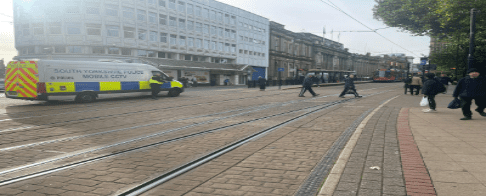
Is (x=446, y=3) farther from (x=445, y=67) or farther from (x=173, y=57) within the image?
(x=173, y=57)

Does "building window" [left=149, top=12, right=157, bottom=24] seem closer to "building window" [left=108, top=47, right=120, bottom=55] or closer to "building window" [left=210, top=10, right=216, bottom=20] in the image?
"building window" [left=108, top=47, right=120, bottom=55]

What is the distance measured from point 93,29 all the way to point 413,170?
36.7m

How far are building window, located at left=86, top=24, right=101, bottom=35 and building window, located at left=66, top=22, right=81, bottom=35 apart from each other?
0.83 meters

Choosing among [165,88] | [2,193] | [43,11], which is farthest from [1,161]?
[43,11]

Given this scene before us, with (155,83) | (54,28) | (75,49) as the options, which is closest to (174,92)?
(155,83)

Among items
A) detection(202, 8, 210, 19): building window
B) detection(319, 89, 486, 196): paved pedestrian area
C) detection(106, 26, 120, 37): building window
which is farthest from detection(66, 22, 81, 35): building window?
detection(319, 89, 486, 196): paved pedestrian area

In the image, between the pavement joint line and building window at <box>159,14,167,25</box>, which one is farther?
building window at <box>159,14,167,25</box>

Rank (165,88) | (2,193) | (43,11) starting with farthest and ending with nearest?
(43,11), (165,88), (2,193)

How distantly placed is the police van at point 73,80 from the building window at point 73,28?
20.6 metres

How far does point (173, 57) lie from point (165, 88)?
25.6 metres

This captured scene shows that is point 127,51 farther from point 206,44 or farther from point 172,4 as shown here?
point 206,44

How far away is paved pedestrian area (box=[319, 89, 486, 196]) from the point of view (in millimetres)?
3295

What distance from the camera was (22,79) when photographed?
45.3 ft

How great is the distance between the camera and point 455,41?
24.9 meters
